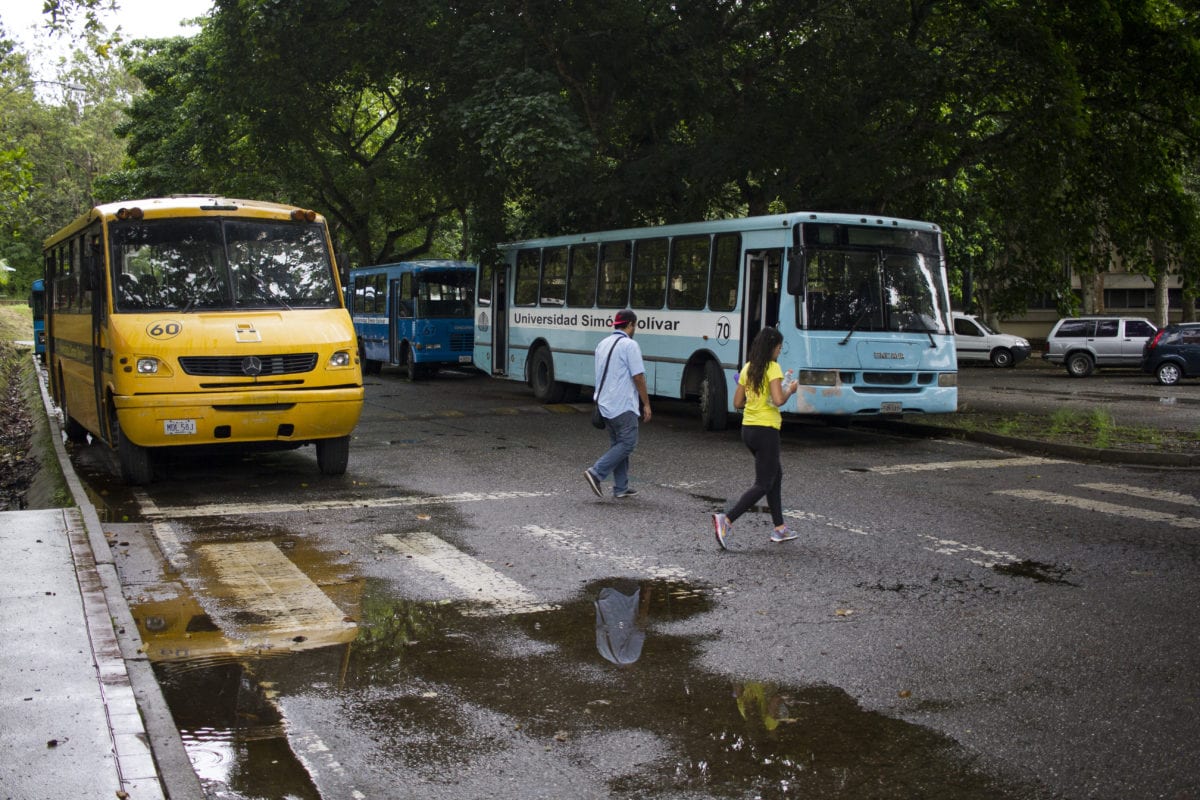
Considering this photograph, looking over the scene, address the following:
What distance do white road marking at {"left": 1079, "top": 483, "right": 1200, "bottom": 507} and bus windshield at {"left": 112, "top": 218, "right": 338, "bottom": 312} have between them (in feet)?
25.5

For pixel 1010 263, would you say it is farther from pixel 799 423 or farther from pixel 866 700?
pixel 866 700

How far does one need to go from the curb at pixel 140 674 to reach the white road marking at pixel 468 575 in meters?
1.88

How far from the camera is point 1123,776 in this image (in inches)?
181

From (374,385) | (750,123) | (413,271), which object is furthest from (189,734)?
(413,271)

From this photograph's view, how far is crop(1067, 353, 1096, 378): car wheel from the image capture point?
33.4m

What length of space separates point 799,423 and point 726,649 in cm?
1239

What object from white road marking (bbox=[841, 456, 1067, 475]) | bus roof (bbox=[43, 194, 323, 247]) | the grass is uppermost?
bus roof (bbox=[43, 194, 323, 247])

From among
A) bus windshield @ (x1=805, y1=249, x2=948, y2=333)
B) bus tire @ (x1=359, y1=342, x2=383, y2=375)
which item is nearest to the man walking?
bus windshield @ (x1=805, y1=249, x2=948, y2=333)

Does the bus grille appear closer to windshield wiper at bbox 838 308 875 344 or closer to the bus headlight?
the bus headlight

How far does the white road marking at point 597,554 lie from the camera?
814cm

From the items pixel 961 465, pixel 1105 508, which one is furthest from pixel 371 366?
pixel 1105 508

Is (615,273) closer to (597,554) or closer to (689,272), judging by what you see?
(689,272)

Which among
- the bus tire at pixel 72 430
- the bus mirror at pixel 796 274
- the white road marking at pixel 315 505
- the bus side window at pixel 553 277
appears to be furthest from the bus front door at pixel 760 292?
the bus tire at pixel 72 430

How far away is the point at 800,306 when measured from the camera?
15570mm
